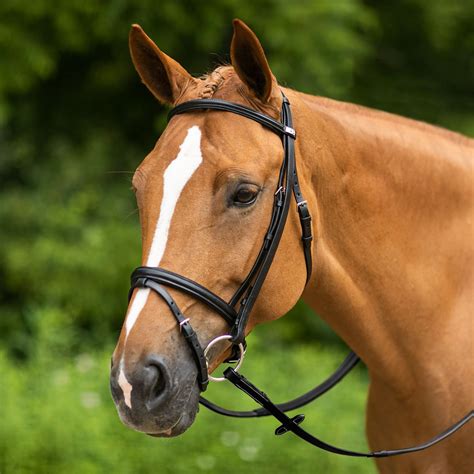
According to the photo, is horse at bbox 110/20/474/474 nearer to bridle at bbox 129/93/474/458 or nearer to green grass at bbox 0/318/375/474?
bridle at bbox 129/93/474/458

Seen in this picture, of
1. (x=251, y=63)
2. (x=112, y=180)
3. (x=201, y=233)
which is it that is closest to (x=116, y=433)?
(x=201, y=233)

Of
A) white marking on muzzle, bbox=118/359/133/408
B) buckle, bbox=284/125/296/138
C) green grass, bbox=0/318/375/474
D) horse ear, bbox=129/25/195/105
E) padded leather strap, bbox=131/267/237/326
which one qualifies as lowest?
green grass, bbox=0/318/375/474

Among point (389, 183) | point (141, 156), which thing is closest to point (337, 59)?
point (141, 156)

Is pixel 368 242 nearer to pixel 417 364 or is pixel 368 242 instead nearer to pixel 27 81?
pixel 417 364

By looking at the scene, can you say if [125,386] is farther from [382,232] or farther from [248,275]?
[382,232]

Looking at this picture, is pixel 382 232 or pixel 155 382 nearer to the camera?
pixel 155 382

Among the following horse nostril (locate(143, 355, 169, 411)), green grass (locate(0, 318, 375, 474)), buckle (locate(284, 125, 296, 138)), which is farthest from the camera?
green grass (locate(0, 318, 375, 474))

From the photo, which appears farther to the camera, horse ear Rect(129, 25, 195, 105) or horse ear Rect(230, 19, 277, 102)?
horse ear Rect(129, 25, 195, 105)

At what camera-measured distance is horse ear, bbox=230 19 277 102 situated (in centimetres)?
227

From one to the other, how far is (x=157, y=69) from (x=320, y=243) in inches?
30.4

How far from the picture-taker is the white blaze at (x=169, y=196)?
214 cm

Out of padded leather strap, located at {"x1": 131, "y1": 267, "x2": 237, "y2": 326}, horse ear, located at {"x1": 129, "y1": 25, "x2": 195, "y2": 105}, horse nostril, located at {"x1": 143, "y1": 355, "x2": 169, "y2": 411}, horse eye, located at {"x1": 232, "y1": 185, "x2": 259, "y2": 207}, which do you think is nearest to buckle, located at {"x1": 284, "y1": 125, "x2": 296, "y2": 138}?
horse eye, located at {"x1": 232, "y1": 185, "x2": 259, "y2": 207}

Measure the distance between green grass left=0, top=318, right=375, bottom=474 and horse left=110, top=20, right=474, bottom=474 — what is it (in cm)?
199

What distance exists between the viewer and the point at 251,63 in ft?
7.73
